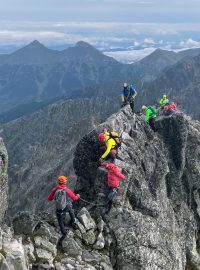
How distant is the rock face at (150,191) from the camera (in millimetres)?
33188

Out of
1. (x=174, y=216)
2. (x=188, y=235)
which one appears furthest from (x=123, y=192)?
(x=188, y=235)

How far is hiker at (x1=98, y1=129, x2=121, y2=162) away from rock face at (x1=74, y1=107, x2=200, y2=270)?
33.4 inches

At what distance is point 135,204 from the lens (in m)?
38.0

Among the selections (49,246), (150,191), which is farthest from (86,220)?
(150,191)

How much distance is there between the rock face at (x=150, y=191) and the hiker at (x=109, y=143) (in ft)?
2.79

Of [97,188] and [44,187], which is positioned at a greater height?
[97,188]

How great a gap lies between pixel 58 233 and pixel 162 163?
71.9 ft

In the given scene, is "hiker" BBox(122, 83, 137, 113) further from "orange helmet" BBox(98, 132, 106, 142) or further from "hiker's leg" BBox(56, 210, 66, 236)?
"hiker's leg" BBox(56, 210, 66, 236)

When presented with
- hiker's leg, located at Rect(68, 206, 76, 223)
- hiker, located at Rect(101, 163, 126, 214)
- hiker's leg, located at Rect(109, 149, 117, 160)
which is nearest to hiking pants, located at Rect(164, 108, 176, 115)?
hiker's leg, located at Rect(109, 149, 117, 160)

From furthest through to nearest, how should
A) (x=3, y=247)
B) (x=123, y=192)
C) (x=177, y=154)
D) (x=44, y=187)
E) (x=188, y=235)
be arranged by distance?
(x=44, y=187) < (x=177, y=154) < (x=188, y=235) < (x=123, y=192) < (x=3, y=247)

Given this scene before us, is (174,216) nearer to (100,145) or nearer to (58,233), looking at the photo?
(100,145)

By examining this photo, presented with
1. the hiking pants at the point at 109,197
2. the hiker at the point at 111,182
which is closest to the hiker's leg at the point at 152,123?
the hiker at the point at 111,182

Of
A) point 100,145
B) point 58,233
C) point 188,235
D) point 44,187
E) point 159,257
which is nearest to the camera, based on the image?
point 58,233

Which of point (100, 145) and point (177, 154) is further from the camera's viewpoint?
point (177, 154)
